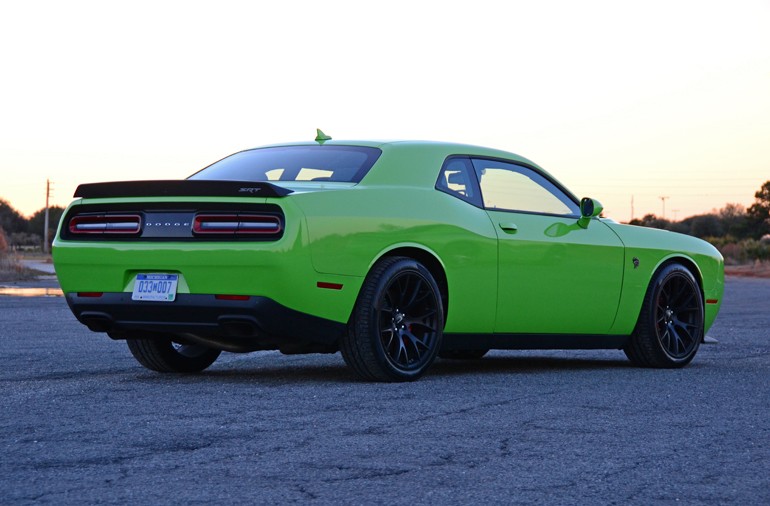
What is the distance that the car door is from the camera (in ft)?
27.3

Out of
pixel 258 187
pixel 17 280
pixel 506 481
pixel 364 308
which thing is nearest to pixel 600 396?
pixel 364 308

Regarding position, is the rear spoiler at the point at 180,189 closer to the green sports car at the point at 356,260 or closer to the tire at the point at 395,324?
the green sports car at the point at 356,260

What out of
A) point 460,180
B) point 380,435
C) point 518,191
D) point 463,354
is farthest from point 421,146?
point 380,435

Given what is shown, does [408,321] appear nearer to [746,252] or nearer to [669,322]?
[669,322]

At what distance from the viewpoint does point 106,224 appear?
294 inches

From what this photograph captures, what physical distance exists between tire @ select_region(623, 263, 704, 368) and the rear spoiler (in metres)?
3.55

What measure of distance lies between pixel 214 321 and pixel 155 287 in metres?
0.42

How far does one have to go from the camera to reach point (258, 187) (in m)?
6.97

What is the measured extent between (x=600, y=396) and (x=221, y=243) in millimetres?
2347

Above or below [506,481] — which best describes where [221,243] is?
above

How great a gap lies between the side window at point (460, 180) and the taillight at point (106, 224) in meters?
1.96

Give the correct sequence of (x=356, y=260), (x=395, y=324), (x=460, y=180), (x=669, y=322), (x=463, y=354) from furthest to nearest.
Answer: (x=463, y=354) < (x=669, y=322) < (x=460, y=180) < (x=395, y=324) < (x=356, y=260)

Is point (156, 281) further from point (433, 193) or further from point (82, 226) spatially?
point (433, 193)

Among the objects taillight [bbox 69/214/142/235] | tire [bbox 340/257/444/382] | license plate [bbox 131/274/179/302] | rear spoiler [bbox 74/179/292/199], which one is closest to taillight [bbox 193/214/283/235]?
rear spoiler [bbox 74/179/292/199]
